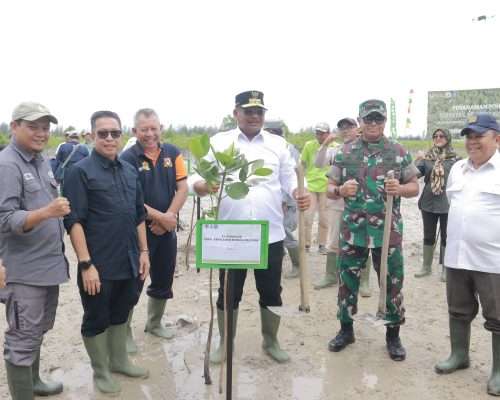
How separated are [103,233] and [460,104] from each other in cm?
1300

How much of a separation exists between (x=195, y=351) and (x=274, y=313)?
85cm

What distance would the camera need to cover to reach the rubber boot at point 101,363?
3.31 m

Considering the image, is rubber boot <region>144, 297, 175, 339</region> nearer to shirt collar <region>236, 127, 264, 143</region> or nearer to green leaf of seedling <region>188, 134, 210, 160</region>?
shirt collar <region>236, 127, 264, 143</region>

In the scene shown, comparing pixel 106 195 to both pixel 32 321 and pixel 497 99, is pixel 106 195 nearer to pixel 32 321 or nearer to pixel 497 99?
pixel 32 321

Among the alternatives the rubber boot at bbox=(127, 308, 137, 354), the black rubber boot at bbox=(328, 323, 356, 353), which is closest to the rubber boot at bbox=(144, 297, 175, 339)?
the rubber boot at bbox=(127, 308, 137, 354)

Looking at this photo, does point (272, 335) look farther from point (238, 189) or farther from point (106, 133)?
point (106, 133)

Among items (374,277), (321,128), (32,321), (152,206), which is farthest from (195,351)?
(321,128)

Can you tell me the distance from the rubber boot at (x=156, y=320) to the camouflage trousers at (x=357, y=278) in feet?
5.35

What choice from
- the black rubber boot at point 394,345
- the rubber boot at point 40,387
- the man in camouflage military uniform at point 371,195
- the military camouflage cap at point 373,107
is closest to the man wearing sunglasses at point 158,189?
the rubber boot at point 40,387

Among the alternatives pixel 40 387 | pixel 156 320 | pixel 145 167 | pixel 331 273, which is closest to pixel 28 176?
pixel 145 167

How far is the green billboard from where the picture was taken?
13.0 m

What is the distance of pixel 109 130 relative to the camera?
3219 mm

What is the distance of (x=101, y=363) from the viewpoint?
11.1ft

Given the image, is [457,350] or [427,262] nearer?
[457,350]
